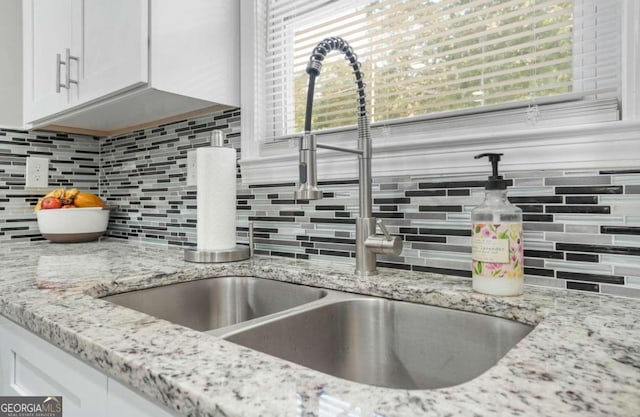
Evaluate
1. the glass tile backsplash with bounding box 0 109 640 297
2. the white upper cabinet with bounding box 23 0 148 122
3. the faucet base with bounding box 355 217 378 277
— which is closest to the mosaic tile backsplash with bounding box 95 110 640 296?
the glass tile backsplash with bounding box 0 109 640 297

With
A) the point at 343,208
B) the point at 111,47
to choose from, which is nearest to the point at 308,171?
the point at 343,208

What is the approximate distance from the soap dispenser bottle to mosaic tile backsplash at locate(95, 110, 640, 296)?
13 centimetres

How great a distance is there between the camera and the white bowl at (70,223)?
1701 mm

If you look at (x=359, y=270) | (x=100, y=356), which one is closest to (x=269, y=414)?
(x=100, y=356)

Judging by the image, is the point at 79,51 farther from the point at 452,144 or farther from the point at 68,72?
the point at 452,144

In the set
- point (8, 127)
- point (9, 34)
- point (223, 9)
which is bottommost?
point (8, 127)

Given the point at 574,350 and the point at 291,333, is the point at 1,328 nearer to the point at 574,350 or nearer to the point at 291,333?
the point at 291,333

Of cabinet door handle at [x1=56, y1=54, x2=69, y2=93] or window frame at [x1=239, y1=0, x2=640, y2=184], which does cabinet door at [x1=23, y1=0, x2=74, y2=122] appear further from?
window frame at [x1=239, y1=0, x2=640, y2=184]

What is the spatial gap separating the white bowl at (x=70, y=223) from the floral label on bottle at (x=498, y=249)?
5.31ft

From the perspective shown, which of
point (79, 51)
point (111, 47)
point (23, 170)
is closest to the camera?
point (111, 47)

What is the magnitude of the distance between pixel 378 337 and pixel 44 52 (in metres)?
1.66

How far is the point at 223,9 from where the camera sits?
1.39 meters

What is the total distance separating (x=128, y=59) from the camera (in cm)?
121

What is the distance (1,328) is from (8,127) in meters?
1.36
